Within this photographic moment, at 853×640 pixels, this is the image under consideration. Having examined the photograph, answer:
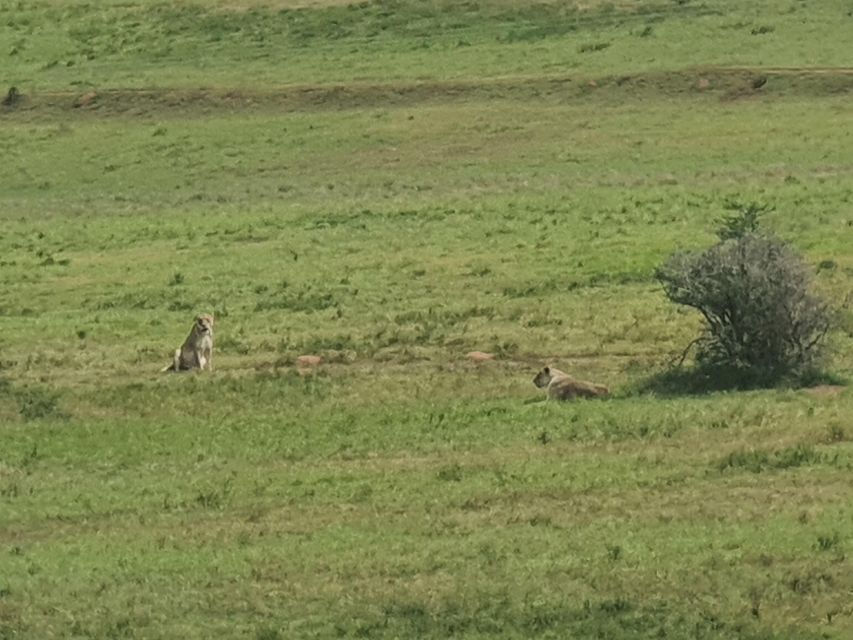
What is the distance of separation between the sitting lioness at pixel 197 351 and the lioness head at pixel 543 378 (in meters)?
4.09

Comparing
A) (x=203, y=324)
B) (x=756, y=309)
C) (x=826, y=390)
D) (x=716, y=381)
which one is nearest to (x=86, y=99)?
(x=203, y=324)

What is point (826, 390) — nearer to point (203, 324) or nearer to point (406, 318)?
point (203, 324)

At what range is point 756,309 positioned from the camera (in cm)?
2298

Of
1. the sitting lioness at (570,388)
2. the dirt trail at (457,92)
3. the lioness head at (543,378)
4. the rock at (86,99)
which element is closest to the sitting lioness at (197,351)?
the lioness head at (543,378)

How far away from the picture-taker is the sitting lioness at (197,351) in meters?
25.2

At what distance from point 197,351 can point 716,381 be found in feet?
20.4

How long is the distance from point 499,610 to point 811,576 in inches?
91.0

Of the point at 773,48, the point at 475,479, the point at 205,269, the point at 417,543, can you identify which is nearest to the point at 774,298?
the point at 475,479

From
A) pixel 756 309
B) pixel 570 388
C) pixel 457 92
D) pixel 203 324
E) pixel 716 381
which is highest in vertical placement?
pixel 756 309

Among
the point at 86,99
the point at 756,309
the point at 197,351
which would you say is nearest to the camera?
the point at 756,309

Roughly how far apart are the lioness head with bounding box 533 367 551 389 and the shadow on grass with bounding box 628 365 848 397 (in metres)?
0.90

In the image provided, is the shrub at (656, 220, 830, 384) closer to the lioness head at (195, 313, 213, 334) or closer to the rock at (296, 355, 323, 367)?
the rock at (296, 355, 323, 367)

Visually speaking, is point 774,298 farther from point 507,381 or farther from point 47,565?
point 47,565

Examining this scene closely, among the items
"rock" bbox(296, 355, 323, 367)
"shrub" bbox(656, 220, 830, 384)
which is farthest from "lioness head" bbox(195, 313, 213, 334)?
"shrub" bbox(656, 220, 830, 384)
